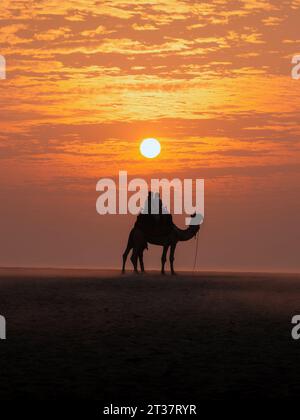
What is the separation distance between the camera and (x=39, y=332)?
20.0m

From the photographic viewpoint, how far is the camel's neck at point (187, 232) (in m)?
39.2

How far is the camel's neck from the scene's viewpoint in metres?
39.2

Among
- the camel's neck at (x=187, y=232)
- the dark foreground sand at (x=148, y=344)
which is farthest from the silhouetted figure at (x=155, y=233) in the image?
the dark foreground sand at (x=148, y=344)

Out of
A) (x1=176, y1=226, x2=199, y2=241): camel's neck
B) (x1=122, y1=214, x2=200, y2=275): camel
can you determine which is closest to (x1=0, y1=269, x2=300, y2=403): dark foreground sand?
(x1=122, y1=214, x2=200, y2=275): camel

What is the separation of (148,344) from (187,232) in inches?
844

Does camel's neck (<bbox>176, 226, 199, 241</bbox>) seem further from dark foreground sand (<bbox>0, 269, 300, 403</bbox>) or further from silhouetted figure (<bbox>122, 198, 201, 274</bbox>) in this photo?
dark foreground sand (<bbox>0, 269, 300, 403</bbox>)

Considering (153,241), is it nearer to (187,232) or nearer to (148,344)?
(187,232)

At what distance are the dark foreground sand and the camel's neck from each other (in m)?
7.72

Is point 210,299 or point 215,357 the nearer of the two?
point 215,357

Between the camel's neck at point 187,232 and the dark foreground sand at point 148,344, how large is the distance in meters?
7.72
